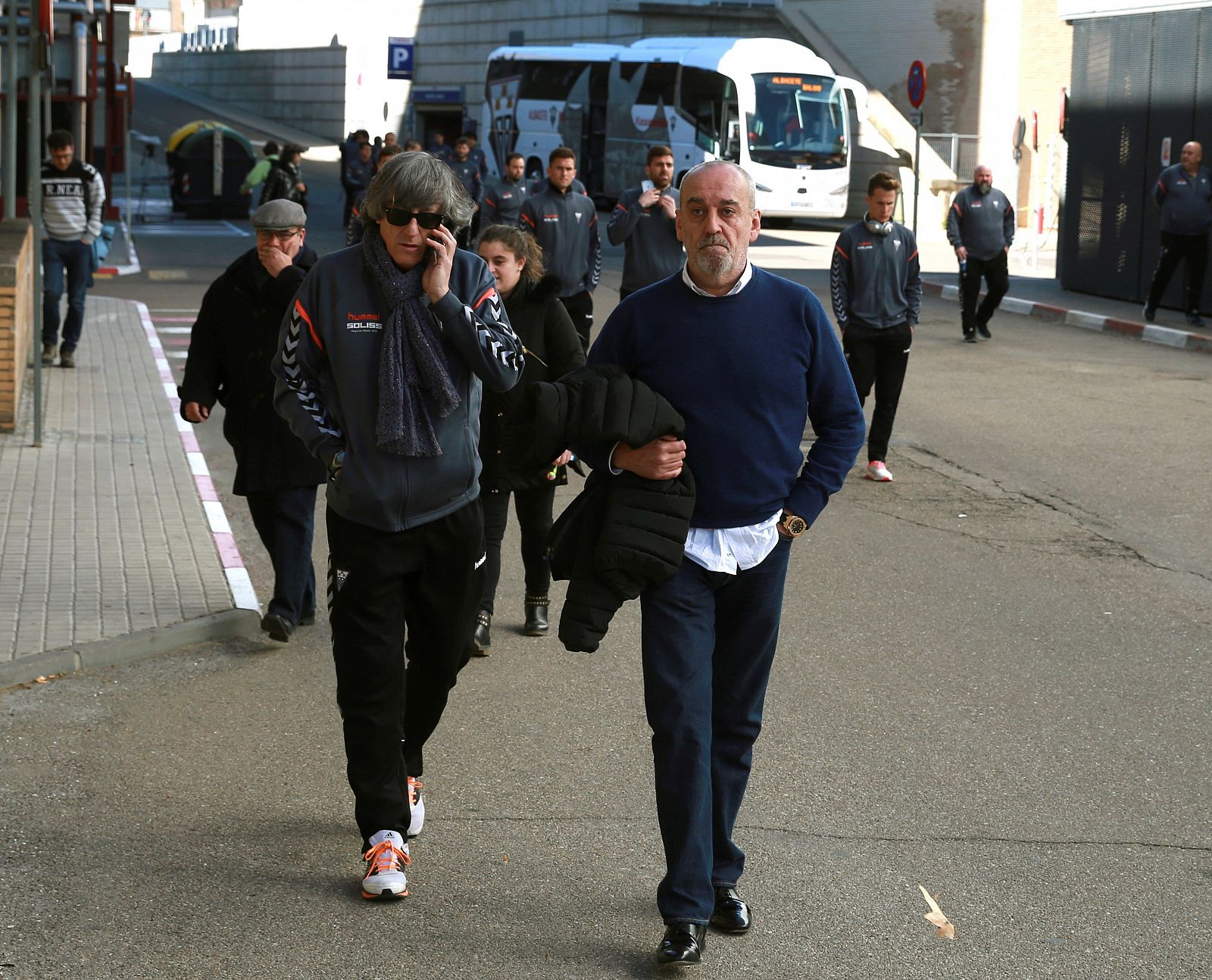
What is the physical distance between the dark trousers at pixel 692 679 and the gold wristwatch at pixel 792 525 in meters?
0.06

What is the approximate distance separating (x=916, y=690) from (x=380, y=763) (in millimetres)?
2557

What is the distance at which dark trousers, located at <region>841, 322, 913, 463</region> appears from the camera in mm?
10805

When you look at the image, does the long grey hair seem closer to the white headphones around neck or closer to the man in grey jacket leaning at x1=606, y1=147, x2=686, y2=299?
the white headphones around neck

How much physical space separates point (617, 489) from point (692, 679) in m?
0.49

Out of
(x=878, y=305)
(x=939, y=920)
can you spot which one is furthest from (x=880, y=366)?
(x=939, y=920)

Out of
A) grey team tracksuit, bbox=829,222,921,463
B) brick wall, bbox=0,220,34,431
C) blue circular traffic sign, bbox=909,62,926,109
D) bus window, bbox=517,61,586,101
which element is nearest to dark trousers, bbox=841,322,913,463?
grey team tracksuit, bbox=829,222,921,463

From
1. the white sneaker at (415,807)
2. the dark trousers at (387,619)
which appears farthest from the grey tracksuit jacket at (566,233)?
the dark trousers at (387,619)

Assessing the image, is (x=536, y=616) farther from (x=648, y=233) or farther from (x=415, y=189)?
(x=648, y=233)

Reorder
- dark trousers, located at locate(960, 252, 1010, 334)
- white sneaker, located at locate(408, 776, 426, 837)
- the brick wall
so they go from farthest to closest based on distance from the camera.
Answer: dark trousers, located at locate(960, 252, 1010, 334), the brick wall, white sneaker, located at locate(408, 776, 426, 837)

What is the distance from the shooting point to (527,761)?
18.6 feet

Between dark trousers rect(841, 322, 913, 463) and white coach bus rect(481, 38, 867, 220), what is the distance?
979 inches

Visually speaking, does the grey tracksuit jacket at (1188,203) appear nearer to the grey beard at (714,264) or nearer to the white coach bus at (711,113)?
the white coach bus at (711,113)

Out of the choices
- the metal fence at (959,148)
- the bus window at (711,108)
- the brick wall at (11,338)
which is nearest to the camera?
the brick wall at (11,338)

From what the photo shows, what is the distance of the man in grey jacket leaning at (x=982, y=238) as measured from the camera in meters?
18.4
